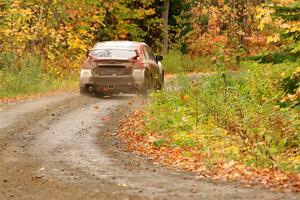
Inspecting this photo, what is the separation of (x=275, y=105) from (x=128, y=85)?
746 cm

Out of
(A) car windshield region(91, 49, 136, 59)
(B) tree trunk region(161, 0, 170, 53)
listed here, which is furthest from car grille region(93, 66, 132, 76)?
(B) tree trunk region(161, 0, 170, 53)

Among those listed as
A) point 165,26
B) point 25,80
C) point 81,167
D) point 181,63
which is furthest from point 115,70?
point 165,26

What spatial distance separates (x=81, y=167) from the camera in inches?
424

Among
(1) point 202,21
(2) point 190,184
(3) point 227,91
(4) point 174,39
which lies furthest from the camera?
(1) point 202,21

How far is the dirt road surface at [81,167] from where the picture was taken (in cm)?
870

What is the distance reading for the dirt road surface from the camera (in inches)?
343

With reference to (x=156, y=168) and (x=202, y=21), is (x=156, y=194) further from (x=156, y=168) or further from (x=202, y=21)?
(x=202, y=21)

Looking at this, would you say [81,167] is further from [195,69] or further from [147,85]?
[195,69]

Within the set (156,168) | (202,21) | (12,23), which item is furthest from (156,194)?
(202,21)

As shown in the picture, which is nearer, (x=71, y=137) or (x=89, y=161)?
(x=89, y=161)

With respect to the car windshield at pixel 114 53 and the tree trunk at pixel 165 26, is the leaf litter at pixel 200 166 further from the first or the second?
the tree trunk at pixel 165 26

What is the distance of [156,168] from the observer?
10695 millimetres

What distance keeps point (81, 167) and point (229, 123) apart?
421 centimetres

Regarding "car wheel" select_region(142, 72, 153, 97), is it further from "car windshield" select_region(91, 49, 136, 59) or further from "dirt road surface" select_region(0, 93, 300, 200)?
"dirt road surface" select_region(0, 93, 300, 200)
